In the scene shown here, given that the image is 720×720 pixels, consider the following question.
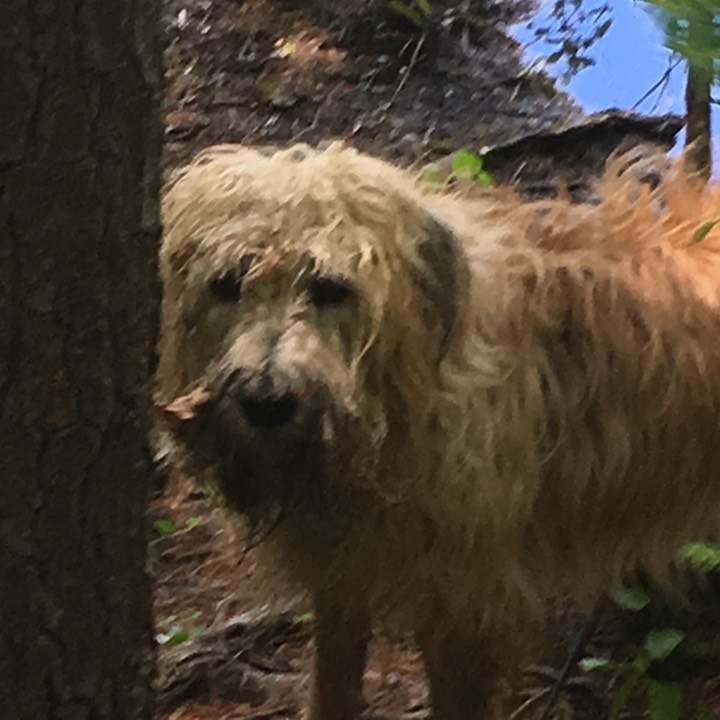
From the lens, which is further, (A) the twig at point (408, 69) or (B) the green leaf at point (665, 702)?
(A) the twig at point (408, 69)

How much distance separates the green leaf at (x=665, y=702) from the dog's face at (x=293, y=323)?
1.05 meters

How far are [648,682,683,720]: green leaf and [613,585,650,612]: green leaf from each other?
1.03 feet

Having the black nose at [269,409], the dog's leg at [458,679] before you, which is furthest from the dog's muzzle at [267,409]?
the dog's leg at [458,679]

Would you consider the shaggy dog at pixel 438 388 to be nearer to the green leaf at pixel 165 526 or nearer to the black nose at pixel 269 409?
the black nose at pixel 269 409

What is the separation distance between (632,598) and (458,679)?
692 millimetres

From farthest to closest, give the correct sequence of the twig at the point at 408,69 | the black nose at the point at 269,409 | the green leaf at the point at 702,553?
1. the twig at the point at 408,69
2. the green leaf at the point at 702,553
3. the black nose at the point at 269,409

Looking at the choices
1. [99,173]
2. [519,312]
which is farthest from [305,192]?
[99,173]

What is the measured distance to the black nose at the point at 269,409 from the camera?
1962 mm

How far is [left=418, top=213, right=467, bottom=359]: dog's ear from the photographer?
227cm

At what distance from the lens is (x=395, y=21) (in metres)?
5.56

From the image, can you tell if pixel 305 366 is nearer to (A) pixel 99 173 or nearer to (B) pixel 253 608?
(A) pixel 99 173

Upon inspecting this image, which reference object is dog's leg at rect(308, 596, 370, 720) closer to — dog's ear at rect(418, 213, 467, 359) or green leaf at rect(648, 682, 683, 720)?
green leaf at rect(648, 682, 683, 720)

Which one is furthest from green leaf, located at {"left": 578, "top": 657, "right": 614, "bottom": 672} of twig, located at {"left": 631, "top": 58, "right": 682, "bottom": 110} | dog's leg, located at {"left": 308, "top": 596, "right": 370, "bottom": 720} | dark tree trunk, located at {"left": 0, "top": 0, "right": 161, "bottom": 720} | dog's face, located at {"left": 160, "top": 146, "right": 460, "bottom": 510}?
twig, located at {"left": 631, "top": 58, "right": 682, "bottom": 110}

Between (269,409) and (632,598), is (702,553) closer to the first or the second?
(632,598)
